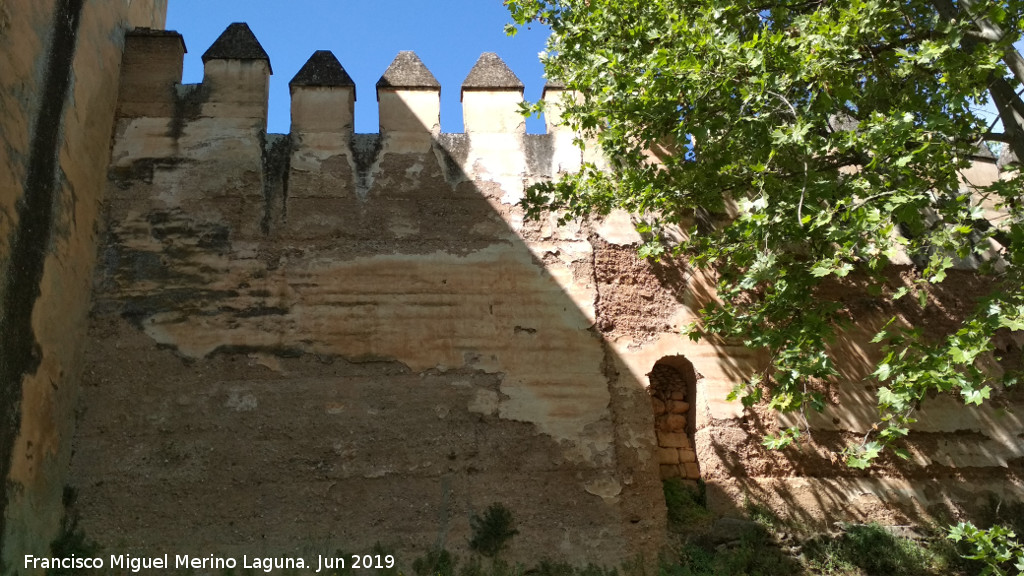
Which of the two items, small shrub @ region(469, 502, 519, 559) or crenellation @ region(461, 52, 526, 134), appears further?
crenellation @ region(461, 52, 526, 134)

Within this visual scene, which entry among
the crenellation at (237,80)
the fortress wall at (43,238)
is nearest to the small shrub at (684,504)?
the fortress wall at (43,238)

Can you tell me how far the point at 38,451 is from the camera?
5.94 meters

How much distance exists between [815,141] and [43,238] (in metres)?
5.39

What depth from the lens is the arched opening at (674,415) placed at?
7.12 metres

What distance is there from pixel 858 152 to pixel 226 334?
4903 millimetres

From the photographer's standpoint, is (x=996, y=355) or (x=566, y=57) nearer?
(x=566, y=57)

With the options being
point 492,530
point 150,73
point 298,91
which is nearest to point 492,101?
point 298,91

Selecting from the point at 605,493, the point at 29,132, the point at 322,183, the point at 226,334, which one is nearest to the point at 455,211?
the point at 322,183

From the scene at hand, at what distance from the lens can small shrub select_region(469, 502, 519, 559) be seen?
20.8 ft

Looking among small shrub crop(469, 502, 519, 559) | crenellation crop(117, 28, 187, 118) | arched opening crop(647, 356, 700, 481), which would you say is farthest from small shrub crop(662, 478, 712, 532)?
crenellation crop(117, 28, 187, 118)

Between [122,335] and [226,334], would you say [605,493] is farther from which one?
[122,335]

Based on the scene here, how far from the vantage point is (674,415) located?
7.33 m

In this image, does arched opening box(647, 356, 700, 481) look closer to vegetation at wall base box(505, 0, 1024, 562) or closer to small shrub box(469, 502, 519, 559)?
vegetation at wall base box(505, 0, 1024, 562)

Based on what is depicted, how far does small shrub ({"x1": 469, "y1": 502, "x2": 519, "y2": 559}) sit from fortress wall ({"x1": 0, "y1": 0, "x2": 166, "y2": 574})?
9.75ft
